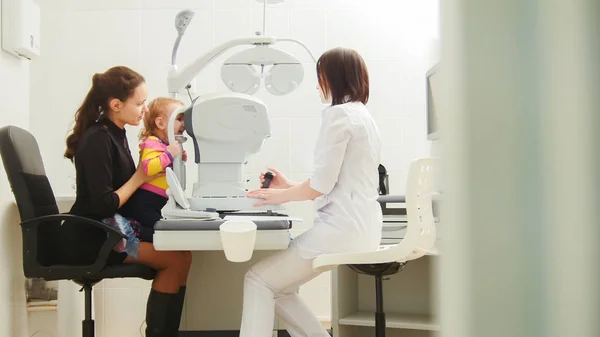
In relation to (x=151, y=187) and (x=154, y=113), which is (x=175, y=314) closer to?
(x=151, y=187)

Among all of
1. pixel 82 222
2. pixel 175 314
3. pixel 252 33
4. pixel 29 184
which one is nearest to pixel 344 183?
pixel 175 314

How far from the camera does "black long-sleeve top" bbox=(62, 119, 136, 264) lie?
2.46 m

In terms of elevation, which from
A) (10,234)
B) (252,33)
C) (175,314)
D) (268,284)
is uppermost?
(252,33)

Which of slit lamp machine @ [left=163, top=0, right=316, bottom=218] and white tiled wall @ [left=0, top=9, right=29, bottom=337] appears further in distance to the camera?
white tiled wall @ [left=0, top=9, right=29, bottom=337]

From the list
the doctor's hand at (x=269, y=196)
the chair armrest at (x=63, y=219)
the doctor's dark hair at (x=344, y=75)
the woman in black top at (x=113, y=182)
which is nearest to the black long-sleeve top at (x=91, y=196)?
the woman in black top at (x=113, y=182)

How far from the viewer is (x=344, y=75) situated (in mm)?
2285

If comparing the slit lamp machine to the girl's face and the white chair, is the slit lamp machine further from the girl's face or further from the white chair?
the girl's face

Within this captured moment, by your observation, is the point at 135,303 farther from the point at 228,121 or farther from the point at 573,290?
the point at 573,290

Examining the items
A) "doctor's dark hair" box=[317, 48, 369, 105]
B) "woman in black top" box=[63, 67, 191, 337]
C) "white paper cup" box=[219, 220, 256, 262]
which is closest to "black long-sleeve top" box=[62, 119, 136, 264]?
"woman in black top" box=[63, 67, 191, 337]

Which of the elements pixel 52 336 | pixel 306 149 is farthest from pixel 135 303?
pixel 306 149

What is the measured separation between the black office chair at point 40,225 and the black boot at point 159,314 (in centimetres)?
11

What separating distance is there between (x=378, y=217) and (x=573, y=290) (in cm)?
198

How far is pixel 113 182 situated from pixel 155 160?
0.70ft

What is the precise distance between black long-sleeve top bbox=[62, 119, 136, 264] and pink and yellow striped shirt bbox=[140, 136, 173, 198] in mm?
143
